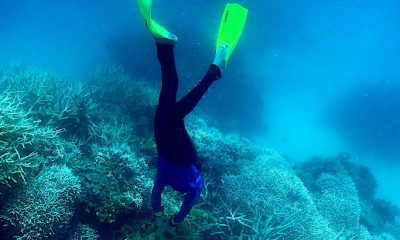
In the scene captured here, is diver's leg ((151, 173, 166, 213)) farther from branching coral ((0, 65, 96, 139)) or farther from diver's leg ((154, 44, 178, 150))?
branching coral ((0, 65, 96, 139))

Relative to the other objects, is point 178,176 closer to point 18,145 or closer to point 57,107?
point 18,145

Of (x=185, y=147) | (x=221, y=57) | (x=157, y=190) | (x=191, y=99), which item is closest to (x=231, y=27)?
(x=221, y=57)

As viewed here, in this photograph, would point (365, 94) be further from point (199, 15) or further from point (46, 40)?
point (46, 40)

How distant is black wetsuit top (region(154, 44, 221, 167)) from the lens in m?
3.66

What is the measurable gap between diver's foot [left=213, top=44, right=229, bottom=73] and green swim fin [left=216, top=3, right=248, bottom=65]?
17cm

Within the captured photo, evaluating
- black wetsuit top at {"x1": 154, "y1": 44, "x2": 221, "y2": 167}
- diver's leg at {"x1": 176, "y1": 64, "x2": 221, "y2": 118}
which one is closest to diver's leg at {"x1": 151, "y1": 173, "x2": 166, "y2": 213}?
black wetsuit top at {"x1": 154, "y1": 44, "x2": 221, "y2": 167}

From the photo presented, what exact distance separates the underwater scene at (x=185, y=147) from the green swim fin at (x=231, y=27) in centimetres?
3

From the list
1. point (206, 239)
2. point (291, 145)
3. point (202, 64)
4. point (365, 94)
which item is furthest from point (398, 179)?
point (206, 239)

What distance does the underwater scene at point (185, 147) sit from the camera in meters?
4.15

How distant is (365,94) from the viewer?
1176 inches

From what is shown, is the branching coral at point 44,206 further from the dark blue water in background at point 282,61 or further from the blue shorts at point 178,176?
the dark blue water in background at point 282,61

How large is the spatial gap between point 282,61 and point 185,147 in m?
27.9

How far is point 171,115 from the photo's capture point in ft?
12.1

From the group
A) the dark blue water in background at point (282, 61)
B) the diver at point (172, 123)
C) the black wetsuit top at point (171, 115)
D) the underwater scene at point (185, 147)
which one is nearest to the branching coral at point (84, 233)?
the underwater scene at point (185, 147)
